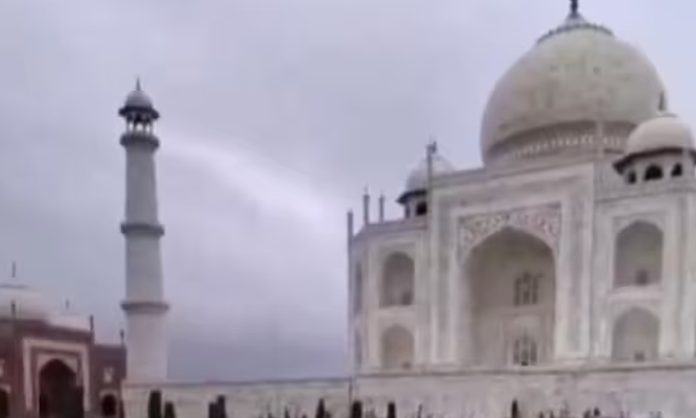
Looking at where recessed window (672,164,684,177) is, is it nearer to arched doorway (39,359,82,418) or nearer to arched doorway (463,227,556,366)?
arched doorway (463,227,556,366)

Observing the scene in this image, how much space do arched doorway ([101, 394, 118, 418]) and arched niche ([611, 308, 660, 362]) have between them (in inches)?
365

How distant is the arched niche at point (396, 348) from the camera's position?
637 inches

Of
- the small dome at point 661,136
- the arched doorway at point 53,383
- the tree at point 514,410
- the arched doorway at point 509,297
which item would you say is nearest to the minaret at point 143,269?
the arched doorway at point 53,383

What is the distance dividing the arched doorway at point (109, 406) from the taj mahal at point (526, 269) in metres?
0.62

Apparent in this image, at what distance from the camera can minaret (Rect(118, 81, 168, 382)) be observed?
17766mm

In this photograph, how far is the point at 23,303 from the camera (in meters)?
17.7

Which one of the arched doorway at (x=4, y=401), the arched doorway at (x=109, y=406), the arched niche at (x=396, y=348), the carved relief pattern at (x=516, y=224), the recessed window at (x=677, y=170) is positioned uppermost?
the recessed window at (x=677, y=170)

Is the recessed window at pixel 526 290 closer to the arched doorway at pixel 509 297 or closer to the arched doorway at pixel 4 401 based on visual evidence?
the arched doorway at pixel 509 297

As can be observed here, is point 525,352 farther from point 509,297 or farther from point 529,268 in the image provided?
point 529,268

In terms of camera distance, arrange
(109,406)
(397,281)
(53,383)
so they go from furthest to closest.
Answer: (53,383) < (109,406) < (397,281)

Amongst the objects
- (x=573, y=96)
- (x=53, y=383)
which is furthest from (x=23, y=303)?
(x=573, y=96)

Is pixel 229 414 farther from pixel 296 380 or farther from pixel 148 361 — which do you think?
pixel 148 361

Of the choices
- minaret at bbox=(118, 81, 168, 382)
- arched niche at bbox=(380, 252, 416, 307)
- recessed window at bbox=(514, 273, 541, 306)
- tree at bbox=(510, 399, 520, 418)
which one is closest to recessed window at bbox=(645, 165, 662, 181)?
recessed window at bbox=(514, 273, 541, 306)

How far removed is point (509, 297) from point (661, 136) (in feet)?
12.1
